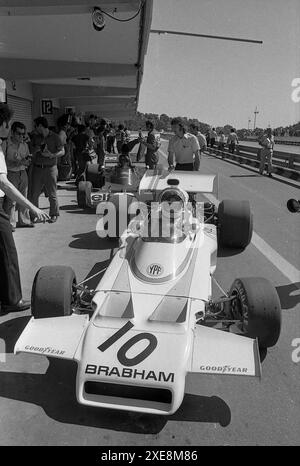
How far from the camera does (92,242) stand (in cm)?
686

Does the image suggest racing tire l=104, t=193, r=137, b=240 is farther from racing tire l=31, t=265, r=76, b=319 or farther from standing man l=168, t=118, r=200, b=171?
racing tire l=31, t=265, r=76, b=319

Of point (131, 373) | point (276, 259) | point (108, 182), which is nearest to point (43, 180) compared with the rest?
point (108, 182)

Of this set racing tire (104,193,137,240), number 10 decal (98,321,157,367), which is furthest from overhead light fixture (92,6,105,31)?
number 10 decal (98,321,157,367)

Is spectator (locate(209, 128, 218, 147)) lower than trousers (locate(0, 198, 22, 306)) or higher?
higher

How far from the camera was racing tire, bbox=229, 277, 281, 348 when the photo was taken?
11.0 feet

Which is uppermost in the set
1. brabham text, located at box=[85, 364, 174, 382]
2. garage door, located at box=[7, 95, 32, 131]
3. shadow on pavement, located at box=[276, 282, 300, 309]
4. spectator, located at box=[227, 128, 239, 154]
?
garage door, located at box=[7, 95, 32, 131]

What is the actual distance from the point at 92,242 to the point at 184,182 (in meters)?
1.72

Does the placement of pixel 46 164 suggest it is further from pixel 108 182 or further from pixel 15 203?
pixel 108 182

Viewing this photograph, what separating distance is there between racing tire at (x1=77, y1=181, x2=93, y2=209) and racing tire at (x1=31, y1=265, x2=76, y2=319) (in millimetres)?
5500

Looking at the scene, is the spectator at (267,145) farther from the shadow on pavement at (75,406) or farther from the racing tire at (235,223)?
the shadow on pavement at (75,406)

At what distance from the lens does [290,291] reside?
16.3 ft
